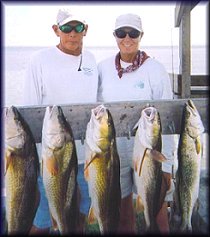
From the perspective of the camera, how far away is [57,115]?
2824 mm

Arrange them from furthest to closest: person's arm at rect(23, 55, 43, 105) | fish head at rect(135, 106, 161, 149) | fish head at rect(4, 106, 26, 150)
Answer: person's arm at rect(23, 55, 43, 105)
fish head at rect(135, 106, 161, 149)
fish head at rect(4, 106, 26, 150)

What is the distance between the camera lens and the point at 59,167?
2.82m

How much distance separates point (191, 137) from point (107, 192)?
69 cm

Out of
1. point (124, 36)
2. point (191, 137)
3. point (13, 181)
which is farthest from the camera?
point (124, 36)

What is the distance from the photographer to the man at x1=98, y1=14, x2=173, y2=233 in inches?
137

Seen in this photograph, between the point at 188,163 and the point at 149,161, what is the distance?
11.6 inches

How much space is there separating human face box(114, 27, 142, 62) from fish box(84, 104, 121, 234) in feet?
2.73

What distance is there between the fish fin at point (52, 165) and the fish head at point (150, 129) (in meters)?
0.60

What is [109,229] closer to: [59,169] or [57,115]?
[59,169]

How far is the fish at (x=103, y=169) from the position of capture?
9.28 feet

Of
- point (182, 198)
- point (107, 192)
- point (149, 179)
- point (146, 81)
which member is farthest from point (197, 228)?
point (146, 81)

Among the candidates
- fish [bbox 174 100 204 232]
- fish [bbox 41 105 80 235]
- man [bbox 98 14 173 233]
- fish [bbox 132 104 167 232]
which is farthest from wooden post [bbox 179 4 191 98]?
fish [bbox 41 105 80 235]

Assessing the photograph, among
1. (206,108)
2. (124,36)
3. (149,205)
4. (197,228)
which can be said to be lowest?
(197,228)

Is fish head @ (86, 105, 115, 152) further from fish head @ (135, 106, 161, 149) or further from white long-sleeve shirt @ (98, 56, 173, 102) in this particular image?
white long-sleeve shirt @ (98, 56, 173, 102)
